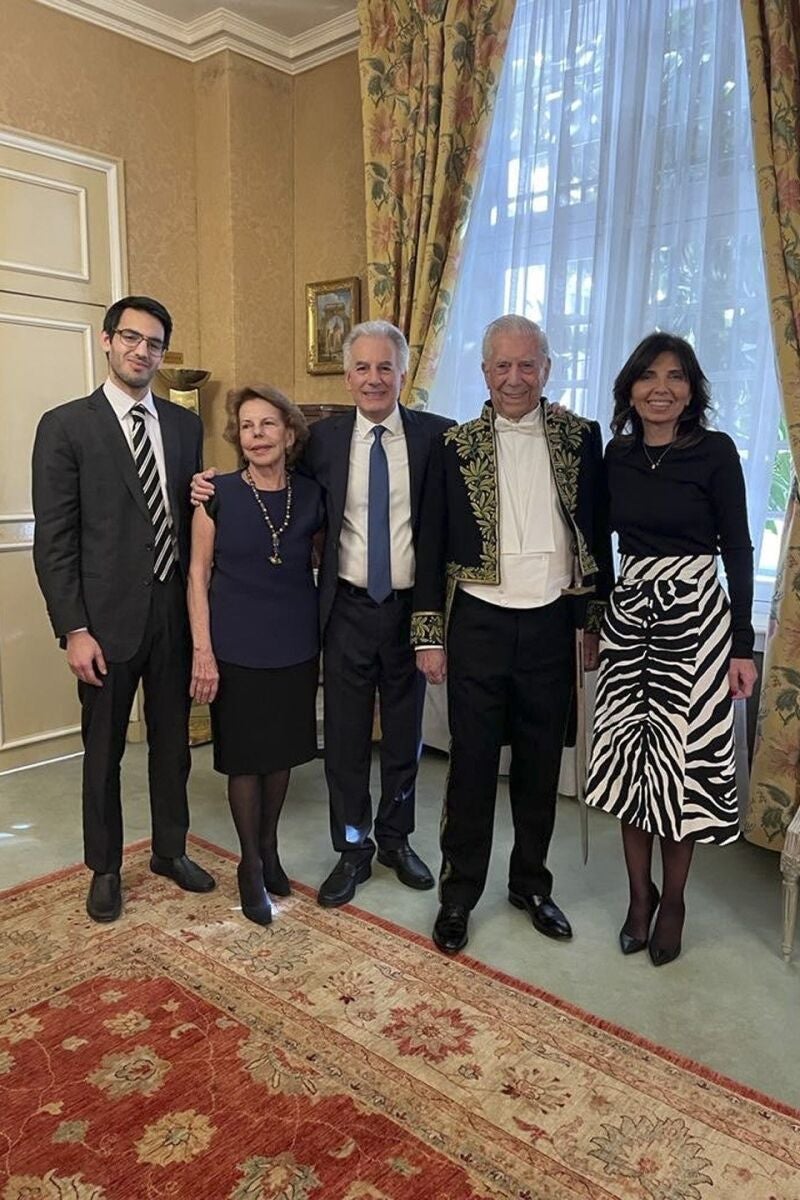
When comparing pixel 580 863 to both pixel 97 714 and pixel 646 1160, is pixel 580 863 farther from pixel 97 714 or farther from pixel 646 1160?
pixel 97 714

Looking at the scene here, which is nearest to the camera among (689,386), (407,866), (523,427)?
(689,386)

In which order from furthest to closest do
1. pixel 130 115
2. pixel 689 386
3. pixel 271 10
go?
pixel 130 115 < pixel 271 10 < pixel 689 386

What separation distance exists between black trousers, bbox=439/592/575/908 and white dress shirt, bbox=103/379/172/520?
2.76ft

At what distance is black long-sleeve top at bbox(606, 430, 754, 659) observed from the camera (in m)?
2.11

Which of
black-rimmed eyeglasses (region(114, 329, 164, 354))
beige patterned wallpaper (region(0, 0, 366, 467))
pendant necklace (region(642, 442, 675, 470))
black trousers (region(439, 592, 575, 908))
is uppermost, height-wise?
beige patterned wallpaper (region(0, 0, 366, 467))

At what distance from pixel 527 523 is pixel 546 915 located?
101 centimetres

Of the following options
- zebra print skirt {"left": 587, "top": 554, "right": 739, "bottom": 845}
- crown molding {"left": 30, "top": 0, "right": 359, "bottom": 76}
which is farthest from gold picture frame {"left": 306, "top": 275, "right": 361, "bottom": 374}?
zebra print skirt {"left": 587, "top": 554, "right": 739, "bottom": 845}

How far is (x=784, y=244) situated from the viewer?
2.53 metres

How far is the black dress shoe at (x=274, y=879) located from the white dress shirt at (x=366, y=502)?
2.62 ft

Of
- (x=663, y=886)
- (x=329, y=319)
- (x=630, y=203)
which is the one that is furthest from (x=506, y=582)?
(x=329, y=319)

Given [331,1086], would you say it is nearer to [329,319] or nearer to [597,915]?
[597,915]

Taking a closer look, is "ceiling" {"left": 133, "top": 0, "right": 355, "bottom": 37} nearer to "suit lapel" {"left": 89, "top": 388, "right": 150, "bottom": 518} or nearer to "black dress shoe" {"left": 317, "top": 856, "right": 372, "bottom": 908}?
"suit lapel" {"left": 89, "top": 388, "right": 150, "bottom": 518}

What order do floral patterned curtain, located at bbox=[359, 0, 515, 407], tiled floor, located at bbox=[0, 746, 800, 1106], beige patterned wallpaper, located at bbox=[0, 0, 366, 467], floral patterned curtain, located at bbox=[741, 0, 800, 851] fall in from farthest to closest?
beige patterned wallpaper, located at bbox=[0, 0, 366, 467]
floral patterned curtain, located at bbox=[359, 0, 515, 407]
floral patterned curtain, located at bbox=[741, 0, 800, 851]
tiled floor, located at bbox=[0, 746, 800, 1106]

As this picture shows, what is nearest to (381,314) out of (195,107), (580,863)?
(195,107)
